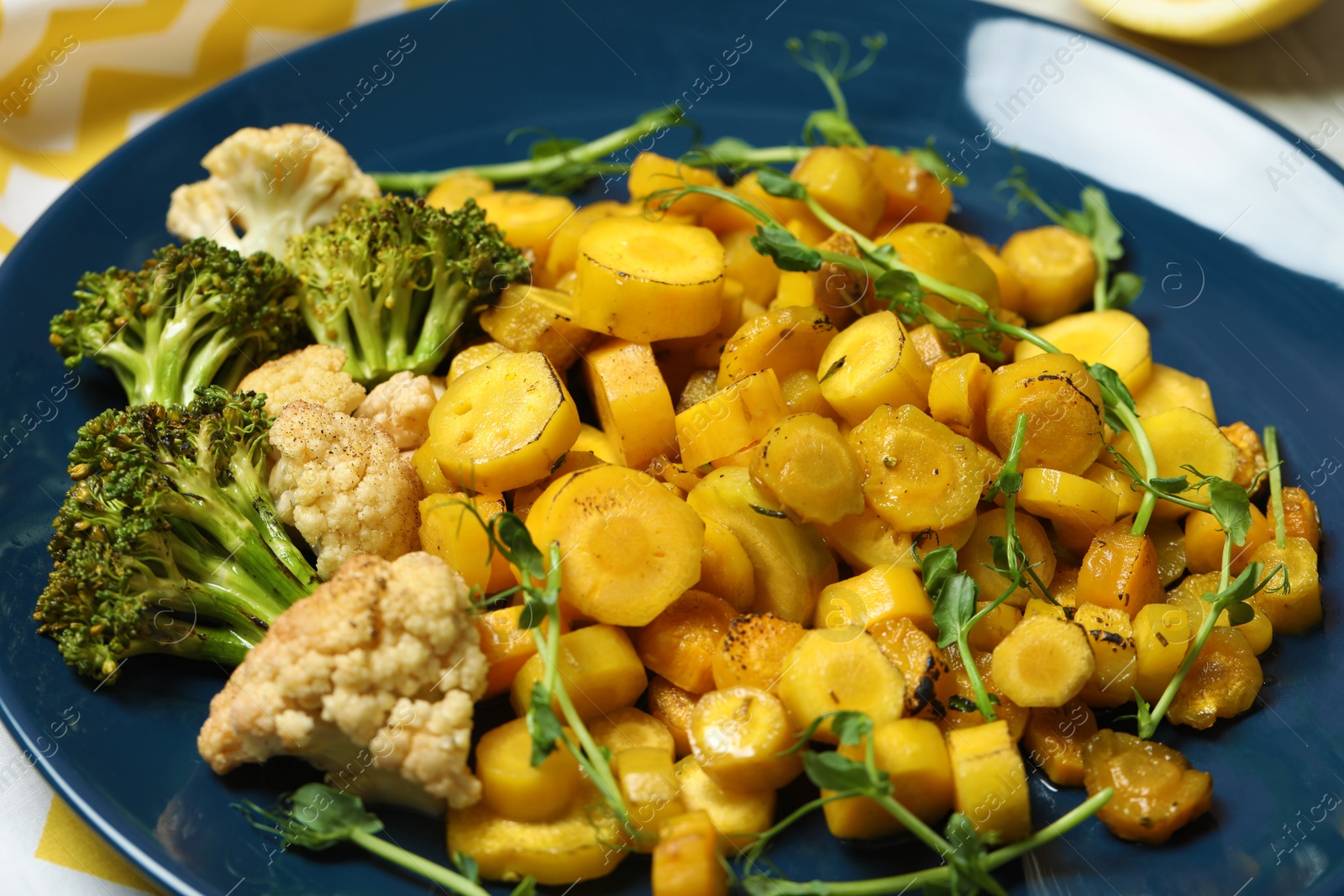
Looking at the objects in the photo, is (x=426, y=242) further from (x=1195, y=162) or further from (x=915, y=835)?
→ (x=1195, y=162)

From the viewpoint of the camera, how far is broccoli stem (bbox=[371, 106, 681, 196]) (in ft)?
10.4

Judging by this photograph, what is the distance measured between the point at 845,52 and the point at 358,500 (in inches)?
87.9

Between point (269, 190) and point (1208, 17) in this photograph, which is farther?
point (1208, 17)

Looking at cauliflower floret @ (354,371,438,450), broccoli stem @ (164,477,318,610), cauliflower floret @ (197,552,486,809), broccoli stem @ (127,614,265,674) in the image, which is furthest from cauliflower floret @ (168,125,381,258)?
cauliflower floret @ (197,552,486,809)

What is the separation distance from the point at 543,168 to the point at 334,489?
1.41m

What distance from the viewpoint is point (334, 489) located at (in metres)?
2.17

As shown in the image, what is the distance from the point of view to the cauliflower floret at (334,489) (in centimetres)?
218

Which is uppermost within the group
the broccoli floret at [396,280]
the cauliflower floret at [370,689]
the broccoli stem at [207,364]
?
the broccoli stem at [207,364]

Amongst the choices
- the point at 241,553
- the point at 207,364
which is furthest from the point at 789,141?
the point at 241,553

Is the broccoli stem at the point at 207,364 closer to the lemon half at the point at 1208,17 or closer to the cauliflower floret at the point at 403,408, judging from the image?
the cauliflower floret at the point at 403,408

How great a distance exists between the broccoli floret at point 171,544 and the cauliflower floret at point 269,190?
762 millimetres

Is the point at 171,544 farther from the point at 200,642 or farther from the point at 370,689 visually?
the point at 370,689

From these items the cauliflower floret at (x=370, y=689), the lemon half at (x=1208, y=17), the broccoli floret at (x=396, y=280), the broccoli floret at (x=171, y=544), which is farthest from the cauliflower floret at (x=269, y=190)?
the lemon half at (x=1208, y=17)

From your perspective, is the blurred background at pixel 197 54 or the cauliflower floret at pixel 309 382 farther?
the blurred background at pixel 197 54
